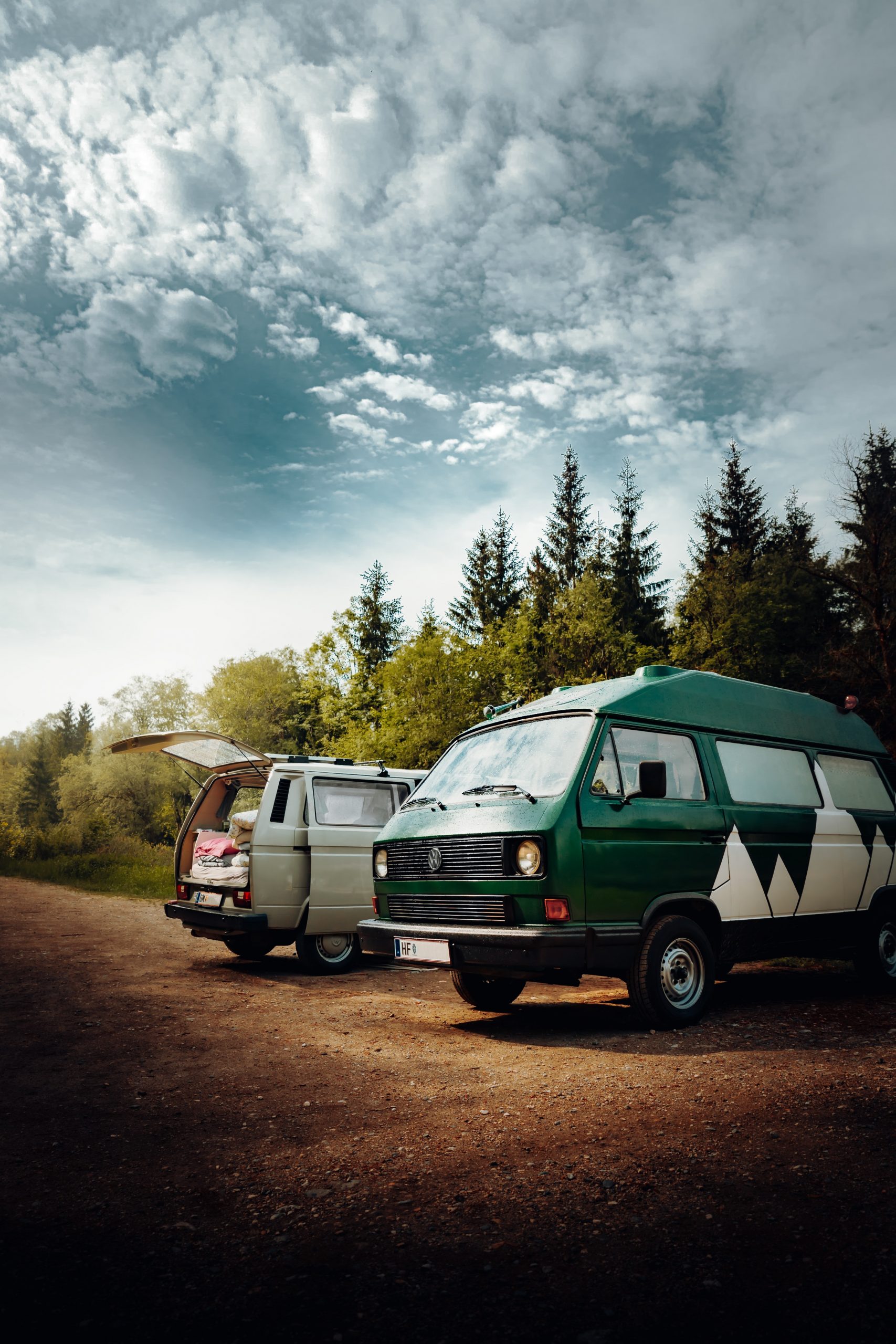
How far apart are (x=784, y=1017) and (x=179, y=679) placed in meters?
62.0

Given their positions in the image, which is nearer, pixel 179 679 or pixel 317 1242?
pixel 317 1242

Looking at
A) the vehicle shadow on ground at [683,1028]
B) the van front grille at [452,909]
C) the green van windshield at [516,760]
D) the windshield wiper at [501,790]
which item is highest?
the green van windshield at [516,760]

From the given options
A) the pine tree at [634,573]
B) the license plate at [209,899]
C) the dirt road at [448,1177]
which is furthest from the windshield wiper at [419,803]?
the pine tree at [634,573]

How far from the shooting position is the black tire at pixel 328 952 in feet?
29.2

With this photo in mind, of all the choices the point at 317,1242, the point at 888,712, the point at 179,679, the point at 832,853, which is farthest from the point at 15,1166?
the point at 179,679

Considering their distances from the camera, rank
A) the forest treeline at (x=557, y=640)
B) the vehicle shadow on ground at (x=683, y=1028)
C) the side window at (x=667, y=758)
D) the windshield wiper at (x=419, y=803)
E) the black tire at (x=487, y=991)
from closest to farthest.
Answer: the vehicle shadow on ground at (x=683, y=1028) < the side window at (x=667, y=758) < the windshield wiper at (x=419, y=803) < the black tire at (x=487, y=991) < the forest treeline at (x=557, y=640)

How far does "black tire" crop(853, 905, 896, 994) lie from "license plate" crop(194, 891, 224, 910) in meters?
6.10

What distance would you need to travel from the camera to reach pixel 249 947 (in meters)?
9.91

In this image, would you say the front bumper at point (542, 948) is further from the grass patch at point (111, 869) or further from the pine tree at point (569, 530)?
the pine tree at point (569, 530)

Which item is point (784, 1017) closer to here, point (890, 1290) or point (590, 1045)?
point (590, 1045)

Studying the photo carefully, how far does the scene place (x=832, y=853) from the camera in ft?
24.2

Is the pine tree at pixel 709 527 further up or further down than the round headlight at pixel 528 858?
further up

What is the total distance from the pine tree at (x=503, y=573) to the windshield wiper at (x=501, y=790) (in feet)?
124

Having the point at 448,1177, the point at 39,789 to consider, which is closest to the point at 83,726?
the point at 39,789
